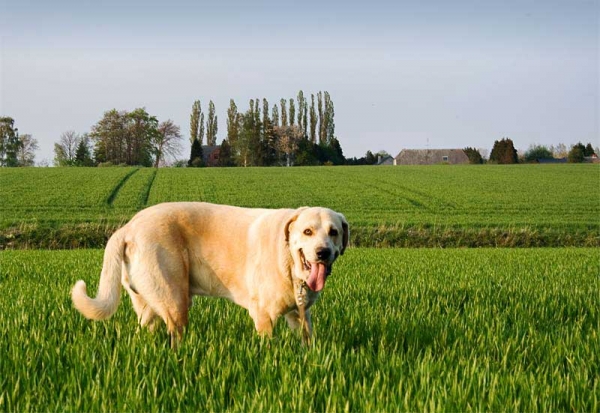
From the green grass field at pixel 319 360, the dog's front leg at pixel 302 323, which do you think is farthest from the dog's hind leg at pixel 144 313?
the dog's front leg at pixel 302 323

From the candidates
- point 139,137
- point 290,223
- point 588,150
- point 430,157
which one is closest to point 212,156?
point 139,137

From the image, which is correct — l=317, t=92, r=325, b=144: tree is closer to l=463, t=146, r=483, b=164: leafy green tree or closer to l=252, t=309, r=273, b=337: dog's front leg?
l=463, t=146, r=483, b=164: leafy green tree

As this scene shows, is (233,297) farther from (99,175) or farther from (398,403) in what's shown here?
(99,175)

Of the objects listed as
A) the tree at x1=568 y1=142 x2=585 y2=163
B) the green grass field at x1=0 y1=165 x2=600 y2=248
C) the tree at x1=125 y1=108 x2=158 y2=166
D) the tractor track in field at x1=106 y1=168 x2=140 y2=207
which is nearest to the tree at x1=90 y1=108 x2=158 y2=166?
the tree at x1=125 y1=108 x2=158 y2=166

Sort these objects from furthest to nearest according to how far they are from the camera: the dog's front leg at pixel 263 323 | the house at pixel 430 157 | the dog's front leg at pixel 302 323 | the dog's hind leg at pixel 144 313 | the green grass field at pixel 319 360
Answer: the house at pixel 430 157 < the dog's hind leg at pixel 144 313 < the dog's front leg at pixel 302 323 < the dog's front leg at pixel 263 323 < the green grass field at pixel 319 360

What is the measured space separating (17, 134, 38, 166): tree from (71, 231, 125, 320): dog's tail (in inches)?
4069

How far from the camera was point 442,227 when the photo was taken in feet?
104

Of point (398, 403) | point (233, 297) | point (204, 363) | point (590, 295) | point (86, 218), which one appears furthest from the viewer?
point (86, 218)

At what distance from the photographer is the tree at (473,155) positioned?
9936cm

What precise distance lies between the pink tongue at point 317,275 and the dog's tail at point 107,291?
1.84m

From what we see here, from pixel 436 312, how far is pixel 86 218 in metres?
25.9

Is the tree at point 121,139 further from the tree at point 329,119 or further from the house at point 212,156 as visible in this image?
the tree at point 329,119

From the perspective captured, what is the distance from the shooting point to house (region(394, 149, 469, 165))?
11269 centimetres

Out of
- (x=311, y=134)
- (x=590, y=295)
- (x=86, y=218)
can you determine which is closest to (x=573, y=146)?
(x=311, y=134)
